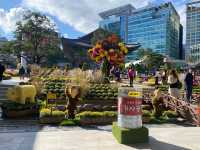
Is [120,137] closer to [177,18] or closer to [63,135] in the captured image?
[63,135]

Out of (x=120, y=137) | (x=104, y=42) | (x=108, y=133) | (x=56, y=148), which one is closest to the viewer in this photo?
(x=56, y=148)

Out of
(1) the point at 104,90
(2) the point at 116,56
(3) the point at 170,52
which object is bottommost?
(1) the point at 104,90

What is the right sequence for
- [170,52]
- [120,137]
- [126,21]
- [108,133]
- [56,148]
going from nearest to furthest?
[56,148] → [120,137] → [108,133] → [170,52] → [126,21]

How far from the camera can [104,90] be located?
1931 cm

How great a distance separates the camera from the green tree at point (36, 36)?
54406 mm

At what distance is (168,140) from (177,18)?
14791 cm

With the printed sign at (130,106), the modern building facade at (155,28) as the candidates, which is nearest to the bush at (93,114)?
the printed sign at (130,106)

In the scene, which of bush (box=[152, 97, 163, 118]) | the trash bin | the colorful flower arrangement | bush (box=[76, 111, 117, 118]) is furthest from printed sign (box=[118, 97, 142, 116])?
the colorful flower arrangement

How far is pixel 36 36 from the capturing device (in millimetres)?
54219

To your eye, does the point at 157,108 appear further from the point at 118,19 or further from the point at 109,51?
the point at 118,19

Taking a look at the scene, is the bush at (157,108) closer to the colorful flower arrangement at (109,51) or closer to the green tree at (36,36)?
the colorful flower arrangement at (109,51)

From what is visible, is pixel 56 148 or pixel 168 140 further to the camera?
pixel 168 140

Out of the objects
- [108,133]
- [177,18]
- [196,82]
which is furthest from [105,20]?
[108,133]

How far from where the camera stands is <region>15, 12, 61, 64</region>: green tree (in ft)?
178
